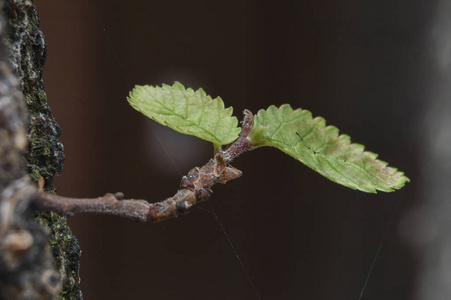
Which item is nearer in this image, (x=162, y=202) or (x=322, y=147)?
(x=162, y=202)

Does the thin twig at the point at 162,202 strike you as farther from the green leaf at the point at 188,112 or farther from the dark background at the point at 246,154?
the dark background at the point at 246,154

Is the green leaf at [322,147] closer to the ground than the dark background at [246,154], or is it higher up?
higher up

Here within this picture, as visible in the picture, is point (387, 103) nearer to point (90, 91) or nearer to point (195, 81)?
point (195, 81)

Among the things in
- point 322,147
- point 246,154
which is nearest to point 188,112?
point 322,147

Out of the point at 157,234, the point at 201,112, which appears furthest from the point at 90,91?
the point at 201,112

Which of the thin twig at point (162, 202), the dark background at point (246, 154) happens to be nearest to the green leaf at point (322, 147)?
the thin twig at point (162, 202)

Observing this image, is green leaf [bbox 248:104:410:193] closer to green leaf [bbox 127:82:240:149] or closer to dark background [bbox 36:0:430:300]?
green leaf [bbox 127:82:240:149]

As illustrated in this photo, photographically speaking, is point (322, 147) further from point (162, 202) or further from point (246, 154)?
point (246, 154)
